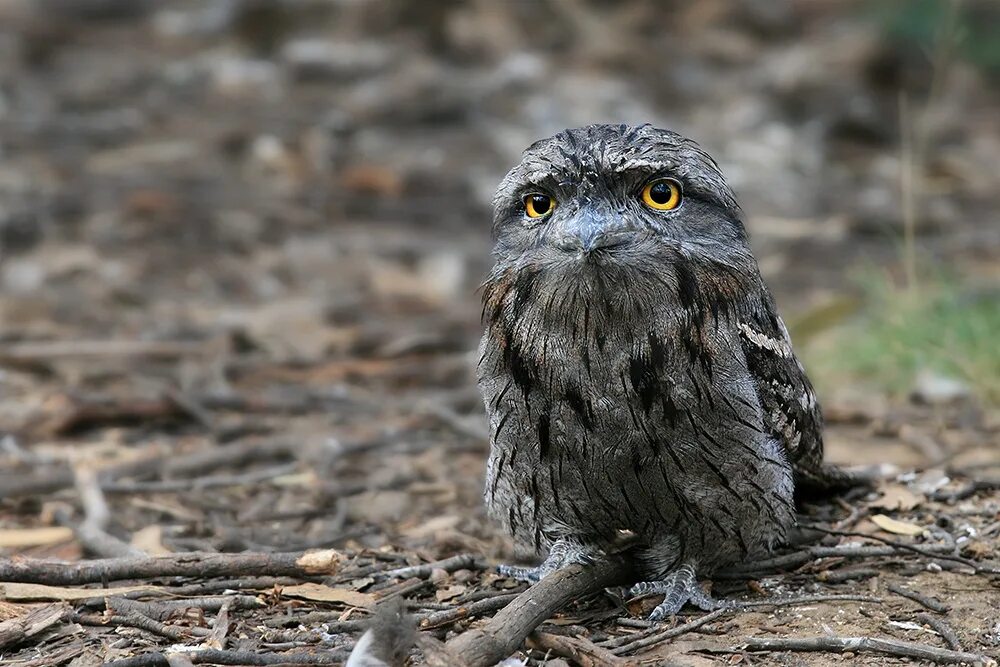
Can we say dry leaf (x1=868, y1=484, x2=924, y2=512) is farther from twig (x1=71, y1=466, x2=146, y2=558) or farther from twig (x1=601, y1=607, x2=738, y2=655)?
twig (x1=71, y1=466, x2=146, y2=558)

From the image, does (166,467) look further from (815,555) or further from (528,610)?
(815,555)

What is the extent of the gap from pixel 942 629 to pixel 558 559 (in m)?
1.17

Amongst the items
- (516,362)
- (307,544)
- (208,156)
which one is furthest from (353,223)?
(516,362)

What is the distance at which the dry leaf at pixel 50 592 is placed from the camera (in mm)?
3604

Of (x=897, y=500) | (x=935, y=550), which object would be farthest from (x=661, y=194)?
(x=897, y=500)

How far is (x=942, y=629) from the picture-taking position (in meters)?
3.45

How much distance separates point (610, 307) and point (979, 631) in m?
1.44

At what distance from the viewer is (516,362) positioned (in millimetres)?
3574

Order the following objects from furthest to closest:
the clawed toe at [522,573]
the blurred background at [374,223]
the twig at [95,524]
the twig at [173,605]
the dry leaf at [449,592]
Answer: the blurred background at [374,223] → the twig at [95,524] → the clawed toe at [522,573] → the dry leaf at [449,592] → the twig at [173,605]

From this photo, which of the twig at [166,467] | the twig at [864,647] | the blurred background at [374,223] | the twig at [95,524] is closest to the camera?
the twig at [864,647]

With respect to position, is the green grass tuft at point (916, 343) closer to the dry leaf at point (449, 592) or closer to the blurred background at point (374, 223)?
the blurred background at point (374, 223)

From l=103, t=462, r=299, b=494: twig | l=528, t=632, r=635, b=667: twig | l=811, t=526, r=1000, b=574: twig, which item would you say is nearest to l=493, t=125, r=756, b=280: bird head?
l=528, t=632, r=635, b=667: twig

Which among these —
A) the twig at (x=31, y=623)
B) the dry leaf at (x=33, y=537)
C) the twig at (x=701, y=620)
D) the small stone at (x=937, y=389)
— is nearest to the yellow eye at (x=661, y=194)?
the twig at (x=701, y=620)

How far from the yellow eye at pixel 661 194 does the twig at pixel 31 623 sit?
2103mm
